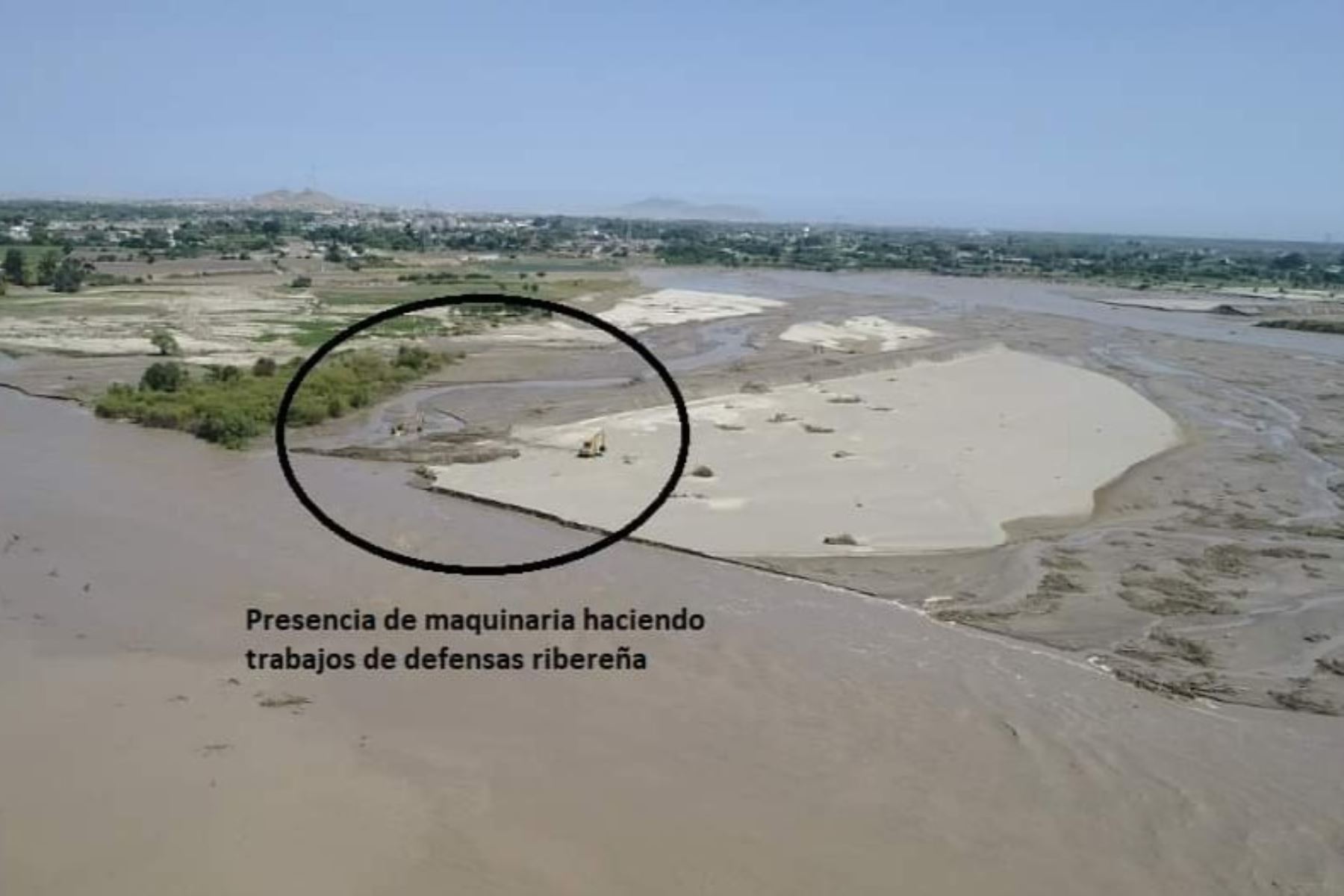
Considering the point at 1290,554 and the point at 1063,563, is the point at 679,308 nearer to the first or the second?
the point at 1290,554

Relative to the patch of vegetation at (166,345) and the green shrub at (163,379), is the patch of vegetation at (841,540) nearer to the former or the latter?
the green shrub at (163,379)

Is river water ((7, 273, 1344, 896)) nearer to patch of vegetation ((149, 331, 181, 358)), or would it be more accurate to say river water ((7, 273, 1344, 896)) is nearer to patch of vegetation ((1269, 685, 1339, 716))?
patch of vegetation ((1269, 685, 1339, 716))

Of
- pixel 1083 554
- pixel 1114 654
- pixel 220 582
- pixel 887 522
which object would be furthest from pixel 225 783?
pixel 1083 554

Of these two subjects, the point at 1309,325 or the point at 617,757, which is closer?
the point at 617,757

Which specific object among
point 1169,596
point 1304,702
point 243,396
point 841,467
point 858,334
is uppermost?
point 858,334

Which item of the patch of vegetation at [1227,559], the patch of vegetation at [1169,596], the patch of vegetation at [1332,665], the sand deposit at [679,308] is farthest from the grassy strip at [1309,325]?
the patch of vegetation at [1332,665]

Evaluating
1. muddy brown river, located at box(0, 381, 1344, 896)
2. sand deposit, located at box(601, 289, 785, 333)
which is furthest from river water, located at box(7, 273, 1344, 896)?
sand deposit, located at box(601, 289, 785, 333)

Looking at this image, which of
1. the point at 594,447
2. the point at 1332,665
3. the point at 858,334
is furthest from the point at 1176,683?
the point at 858,334
